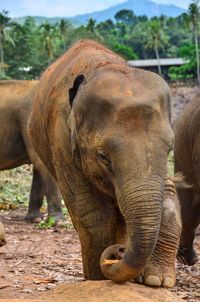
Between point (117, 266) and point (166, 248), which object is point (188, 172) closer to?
point (166, 248)

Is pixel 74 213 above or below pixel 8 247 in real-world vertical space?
above

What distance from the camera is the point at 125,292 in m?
4.22

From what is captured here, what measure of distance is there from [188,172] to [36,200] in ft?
14.5

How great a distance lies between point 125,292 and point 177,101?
35.2m

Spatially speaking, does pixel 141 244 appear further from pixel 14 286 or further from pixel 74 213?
pixel 14 286

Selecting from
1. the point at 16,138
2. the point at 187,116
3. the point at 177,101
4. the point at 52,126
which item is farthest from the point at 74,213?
the point at 177,101

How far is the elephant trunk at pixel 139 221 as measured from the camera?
4000 mm

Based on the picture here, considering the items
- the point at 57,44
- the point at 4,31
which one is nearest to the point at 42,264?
the point at 4,31

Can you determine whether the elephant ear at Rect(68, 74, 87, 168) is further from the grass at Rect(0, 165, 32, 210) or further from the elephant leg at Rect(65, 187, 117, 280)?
the grass at Rect(0, 165, 32, 210)

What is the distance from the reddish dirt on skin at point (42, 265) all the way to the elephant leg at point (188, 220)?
121 mm

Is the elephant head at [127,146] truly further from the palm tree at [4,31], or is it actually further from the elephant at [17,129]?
the palm tree at [4,31]

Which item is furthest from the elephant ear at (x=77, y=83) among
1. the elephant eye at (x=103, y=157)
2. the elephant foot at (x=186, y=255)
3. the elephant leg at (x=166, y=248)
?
the elephant foot at (x=186, y=255)

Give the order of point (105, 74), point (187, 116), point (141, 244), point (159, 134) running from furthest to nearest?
point (187, 116), point (105, 74), point (159, 134), point (141, 244)

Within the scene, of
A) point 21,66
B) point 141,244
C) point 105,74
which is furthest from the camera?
point 21,66
